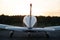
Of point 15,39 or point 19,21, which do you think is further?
point 19,21

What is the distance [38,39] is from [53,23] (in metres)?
16.2

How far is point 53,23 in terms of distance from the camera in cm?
2972

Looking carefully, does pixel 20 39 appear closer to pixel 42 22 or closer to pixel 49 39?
pixel 49 39

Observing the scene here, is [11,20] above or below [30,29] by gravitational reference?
below

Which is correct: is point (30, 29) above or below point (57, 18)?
above

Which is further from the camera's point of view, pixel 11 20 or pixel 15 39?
pixel 11 20

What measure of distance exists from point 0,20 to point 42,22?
6.44 meters

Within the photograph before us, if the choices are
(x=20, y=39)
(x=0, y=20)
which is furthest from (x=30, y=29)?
(x=0, y=20)

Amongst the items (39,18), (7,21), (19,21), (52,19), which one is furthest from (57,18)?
(7,21)

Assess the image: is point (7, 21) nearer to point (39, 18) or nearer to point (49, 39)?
point (39, 18)

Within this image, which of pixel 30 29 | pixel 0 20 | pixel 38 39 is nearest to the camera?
pixel 30 29

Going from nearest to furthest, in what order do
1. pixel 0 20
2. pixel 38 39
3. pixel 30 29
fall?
1. pixel 30 29
2. pixel 38 39
3. pixel 0 20

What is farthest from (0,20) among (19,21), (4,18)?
(19,21)

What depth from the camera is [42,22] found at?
29.8 m
